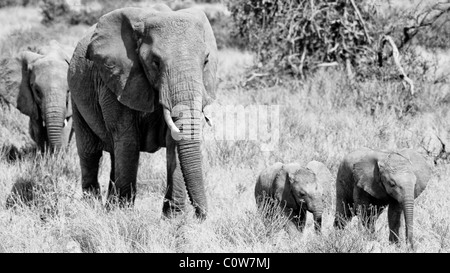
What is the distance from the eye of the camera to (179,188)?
564cm

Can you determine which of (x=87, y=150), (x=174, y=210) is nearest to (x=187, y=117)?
(x=174, y=210)

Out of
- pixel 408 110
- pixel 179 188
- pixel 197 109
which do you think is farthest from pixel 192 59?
pixel 408 110

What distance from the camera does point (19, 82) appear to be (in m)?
9.23

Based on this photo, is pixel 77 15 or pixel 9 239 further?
pixel 77 15

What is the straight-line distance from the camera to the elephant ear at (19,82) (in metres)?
9.04

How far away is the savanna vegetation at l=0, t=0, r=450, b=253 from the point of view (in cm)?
A: 532

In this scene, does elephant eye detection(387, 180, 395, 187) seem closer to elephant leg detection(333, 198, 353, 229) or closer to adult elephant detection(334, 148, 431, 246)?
adult elephant detection(334, 148, 431, 246)

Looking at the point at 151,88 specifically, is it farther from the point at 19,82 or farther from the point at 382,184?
the point at 19,82

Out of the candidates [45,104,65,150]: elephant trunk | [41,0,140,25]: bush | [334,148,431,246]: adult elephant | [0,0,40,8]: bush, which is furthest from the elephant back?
[0,0,40,8]: bush

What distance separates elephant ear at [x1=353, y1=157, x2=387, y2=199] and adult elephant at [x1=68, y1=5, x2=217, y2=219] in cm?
118

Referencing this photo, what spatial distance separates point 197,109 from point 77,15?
22.0 m

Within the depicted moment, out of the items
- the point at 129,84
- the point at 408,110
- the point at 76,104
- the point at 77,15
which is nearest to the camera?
the point at 129,84

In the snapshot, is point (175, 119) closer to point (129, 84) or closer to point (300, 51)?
point (129, 84)

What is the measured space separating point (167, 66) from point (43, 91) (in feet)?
12.9
